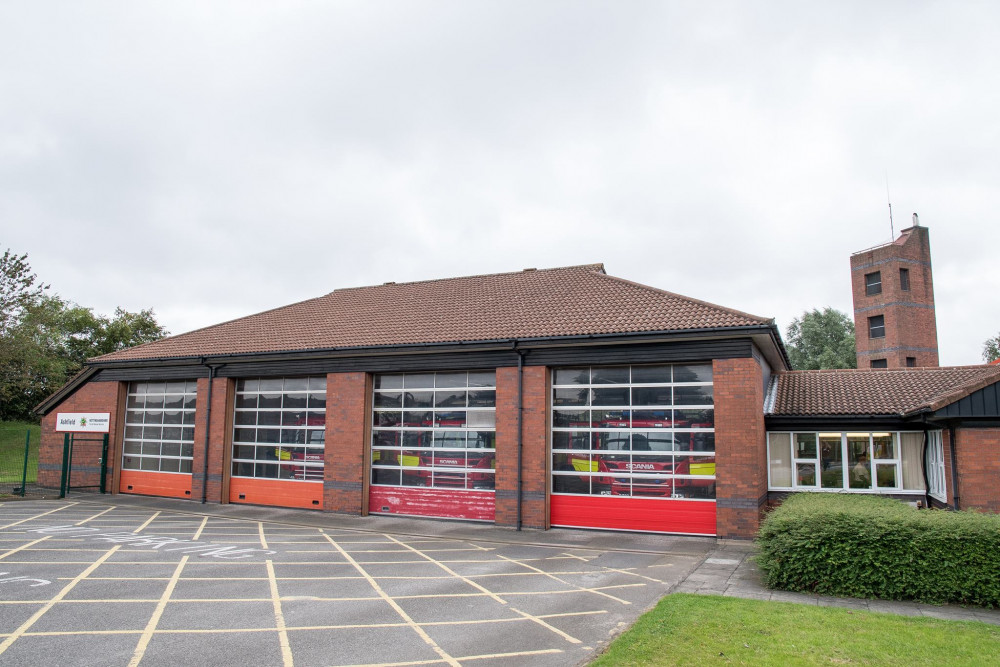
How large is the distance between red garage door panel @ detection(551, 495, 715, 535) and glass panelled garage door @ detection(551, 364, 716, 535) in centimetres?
2

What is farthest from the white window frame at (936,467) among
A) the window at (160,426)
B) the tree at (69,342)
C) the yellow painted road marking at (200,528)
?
the tree at (69,342)

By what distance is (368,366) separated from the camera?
56.2ft

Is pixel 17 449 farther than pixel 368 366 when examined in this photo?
Yes

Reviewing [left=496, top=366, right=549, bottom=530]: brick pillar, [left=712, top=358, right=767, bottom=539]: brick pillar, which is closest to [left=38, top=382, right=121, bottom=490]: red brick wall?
[left=496, top=366, right=549, bottom=530]: brick pillar

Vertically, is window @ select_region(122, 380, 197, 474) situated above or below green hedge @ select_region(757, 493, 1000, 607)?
above

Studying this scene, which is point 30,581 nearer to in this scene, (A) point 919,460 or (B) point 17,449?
(A) point 919,460

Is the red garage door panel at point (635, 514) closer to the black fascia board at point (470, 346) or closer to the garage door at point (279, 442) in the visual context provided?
the black fascia board at point (470, 346)

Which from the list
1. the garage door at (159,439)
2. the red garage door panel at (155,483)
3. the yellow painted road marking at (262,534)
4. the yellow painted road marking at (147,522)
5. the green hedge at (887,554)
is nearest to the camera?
the green hedge at (887,554)

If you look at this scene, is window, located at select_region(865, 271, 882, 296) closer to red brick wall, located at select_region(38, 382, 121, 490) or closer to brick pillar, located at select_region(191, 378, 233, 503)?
brick pillar, located at select_region(191, 378, 233, 503)

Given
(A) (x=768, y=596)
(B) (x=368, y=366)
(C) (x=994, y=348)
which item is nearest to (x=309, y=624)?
(A) (x=768, y=596)

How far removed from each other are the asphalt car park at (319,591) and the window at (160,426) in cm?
508

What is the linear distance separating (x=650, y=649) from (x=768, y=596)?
319 cm

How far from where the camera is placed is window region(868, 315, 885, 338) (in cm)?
3459

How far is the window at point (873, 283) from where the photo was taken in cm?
3466
